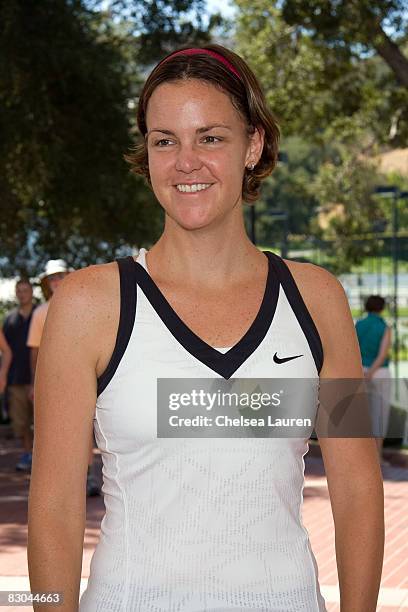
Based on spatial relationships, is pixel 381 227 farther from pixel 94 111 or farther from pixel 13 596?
pixel 13 596

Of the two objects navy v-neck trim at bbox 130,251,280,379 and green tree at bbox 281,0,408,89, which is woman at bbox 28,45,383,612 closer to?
navy v-neck trim at bbox 130,251,280,379

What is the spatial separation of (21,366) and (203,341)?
11.2 meters

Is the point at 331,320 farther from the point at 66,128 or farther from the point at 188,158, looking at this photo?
the point at 66,128

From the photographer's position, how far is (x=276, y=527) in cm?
191

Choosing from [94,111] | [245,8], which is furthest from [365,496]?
[245,8]

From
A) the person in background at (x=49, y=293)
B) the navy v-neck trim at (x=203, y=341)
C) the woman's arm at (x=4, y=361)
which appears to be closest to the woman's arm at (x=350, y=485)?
the navy v-neck trim at (x=203, y=341)

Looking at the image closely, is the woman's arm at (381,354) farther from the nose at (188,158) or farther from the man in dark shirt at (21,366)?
the nose at (188,158)

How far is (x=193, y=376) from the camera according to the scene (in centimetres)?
194

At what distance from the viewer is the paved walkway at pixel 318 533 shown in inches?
288

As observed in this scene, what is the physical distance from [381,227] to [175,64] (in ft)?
65.3

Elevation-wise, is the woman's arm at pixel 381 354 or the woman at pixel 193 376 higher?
the woman at pixel 193 376

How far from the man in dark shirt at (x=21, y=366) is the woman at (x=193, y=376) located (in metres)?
10.9

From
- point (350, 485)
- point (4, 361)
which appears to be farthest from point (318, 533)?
point (350, 485)

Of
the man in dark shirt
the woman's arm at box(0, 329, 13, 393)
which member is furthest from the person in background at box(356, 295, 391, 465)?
the woman's arm at box(0, 329, 13, 393)
